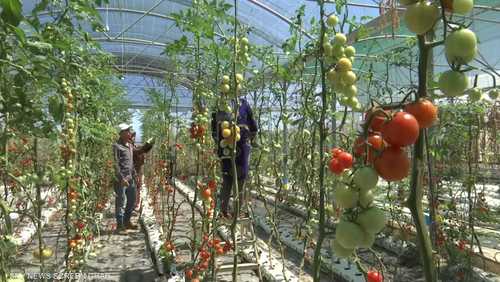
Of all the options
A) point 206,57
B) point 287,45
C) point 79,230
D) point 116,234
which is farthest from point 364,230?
point 116,234

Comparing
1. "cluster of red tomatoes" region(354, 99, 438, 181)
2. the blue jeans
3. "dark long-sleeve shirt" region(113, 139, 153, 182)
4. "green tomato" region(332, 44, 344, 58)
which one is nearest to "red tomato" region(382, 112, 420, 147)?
"cluster of red tomatoes" region(354, 99, 438, 181)

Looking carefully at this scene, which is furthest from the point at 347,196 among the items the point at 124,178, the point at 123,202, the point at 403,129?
the point at 123,202

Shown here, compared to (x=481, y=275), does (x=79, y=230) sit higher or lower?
higher

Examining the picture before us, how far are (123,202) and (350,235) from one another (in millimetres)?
4930

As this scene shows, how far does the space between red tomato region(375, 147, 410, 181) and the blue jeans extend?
4.91 m

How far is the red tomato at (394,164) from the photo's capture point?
567 mm

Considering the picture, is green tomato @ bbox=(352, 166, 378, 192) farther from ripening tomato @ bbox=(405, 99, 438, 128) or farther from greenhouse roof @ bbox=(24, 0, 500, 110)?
greenhouse roof @ bbox=(24, 0, 500, 110)

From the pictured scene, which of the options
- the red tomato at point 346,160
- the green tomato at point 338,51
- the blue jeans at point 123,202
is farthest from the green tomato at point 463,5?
the blue jeans at point 123,202

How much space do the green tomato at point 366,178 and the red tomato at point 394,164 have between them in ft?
0.05

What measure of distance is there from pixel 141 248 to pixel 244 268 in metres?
1.70

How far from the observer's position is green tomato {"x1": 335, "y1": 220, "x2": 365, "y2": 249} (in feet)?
1.98

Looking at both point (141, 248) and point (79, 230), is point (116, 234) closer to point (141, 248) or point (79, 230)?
point (141, 248)

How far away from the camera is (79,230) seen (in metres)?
3.20

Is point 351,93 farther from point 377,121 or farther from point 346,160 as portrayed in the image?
point 377,121
